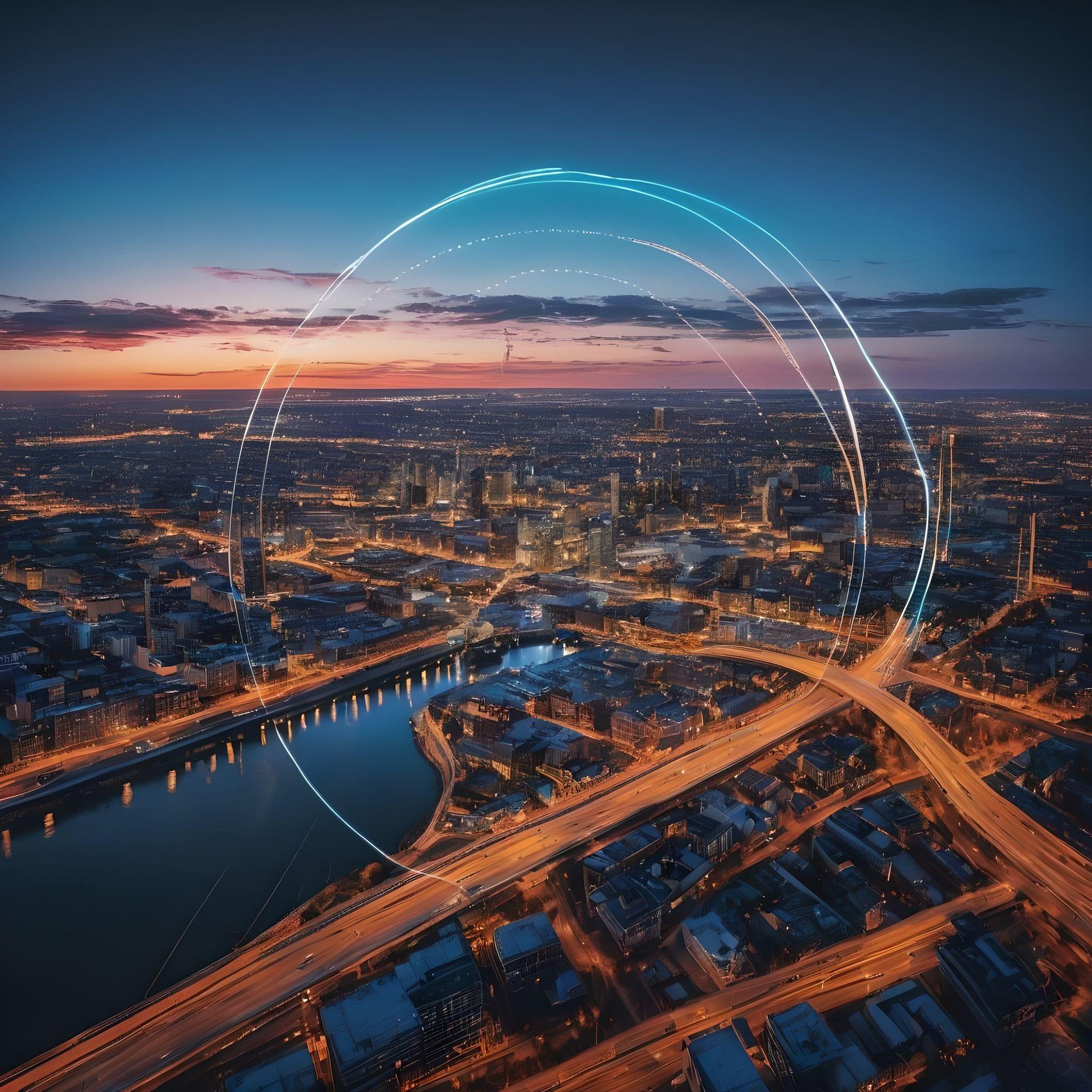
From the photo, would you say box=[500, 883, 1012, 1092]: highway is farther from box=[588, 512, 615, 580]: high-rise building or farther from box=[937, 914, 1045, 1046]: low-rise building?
box=[588, 512, 615, 580]: high-rise building

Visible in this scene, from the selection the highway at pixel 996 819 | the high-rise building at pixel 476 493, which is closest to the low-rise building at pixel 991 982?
the highway at pixel 996 819

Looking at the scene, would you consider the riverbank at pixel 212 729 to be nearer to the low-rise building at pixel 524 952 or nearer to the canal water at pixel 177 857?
the canal water at pixel 177 857

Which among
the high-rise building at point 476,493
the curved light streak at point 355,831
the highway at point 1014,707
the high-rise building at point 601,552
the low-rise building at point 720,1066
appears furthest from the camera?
the high-rise building at point 476,493

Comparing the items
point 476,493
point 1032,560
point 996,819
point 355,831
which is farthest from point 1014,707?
point 476,493

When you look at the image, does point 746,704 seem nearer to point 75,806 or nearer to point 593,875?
point 593,875

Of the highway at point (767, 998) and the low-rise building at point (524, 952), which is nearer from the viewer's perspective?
the highway at point (767, 998)

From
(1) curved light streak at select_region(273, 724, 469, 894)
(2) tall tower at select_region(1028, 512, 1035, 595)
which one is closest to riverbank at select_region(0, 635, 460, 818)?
(1) curved light streak at select_region(273, 724, 469, 894)
